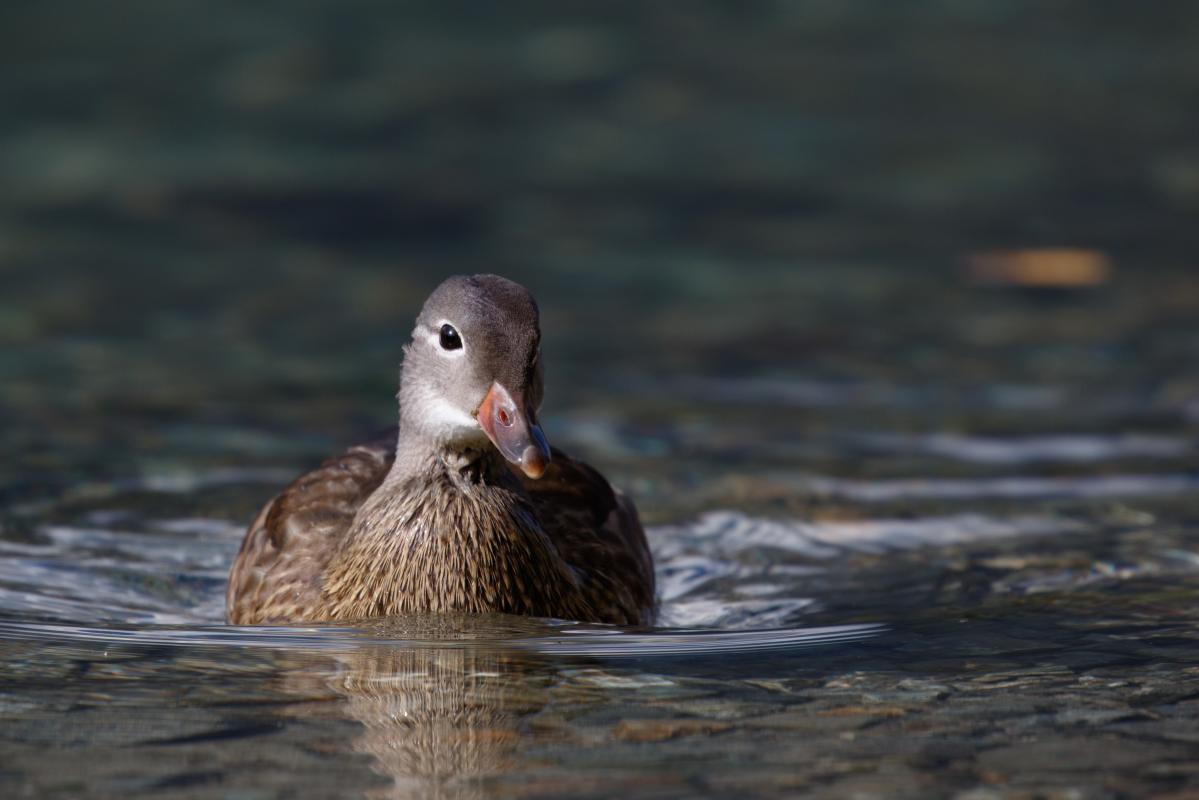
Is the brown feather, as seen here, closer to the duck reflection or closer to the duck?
the duck

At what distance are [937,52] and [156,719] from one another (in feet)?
42.8

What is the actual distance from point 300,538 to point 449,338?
3.32 feet

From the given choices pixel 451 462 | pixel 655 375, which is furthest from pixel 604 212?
pixel 451 462

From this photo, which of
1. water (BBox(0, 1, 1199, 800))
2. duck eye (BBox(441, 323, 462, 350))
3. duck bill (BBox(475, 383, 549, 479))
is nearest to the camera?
water (BBox(0, 1, 1199, 800))

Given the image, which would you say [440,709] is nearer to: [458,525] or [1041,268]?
[458,525]

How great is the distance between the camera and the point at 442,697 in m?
4.92

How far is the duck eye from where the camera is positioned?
568cm

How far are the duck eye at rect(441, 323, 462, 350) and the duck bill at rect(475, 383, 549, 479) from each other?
195mm

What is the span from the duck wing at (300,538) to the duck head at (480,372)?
60 centimetres

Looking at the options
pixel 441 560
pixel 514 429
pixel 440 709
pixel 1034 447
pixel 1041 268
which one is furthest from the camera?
pixel 1041 268

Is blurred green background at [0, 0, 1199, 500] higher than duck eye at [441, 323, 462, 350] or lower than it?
higher

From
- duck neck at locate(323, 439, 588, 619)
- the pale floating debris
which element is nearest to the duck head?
duck neck at locate(323, 439, 588, 619)

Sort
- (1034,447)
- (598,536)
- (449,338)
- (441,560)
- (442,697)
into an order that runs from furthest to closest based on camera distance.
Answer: (1034,447)
(598,536)
(441,560)
(449,338)
(442,697)

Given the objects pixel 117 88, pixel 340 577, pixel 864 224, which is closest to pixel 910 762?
pixel 340 577
